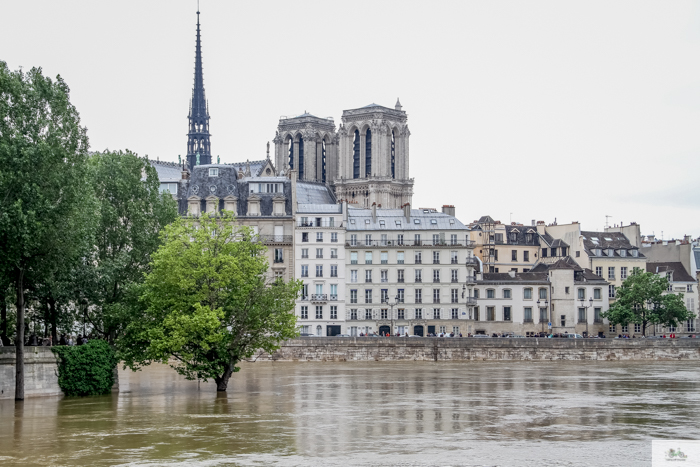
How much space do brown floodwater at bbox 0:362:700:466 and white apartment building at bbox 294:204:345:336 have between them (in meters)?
33.6

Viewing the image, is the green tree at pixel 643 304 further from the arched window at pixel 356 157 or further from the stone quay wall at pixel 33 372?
the stone quay wall at pixel 33 372

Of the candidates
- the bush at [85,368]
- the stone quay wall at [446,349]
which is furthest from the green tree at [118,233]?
the stone quay wall at [446,349]

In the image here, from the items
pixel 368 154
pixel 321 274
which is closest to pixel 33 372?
pixel 321 274

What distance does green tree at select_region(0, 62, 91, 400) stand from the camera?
39.0 m

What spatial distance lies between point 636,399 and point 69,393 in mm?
23976

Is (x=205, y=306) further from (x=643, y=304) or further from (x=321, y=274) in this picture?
(x=643, y=304)

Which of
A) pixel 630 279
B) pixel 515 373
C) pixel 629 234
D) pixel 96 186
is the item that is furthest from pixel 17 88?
pixel 629 234

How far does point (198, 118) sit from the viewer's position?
15025 centimetres

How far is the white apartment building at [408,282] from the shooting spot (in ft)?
298

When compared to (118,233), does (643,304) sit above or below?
below

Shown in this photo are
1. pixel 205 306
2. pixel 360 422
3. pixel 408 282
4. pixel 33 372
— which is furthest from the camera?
pixel 408 282

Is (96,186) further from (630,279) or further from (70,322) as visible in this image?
(630,279)

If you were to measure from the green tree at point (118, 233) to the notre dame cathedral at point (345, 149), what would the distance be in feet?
270

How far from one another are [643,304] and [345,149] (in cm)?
5896
